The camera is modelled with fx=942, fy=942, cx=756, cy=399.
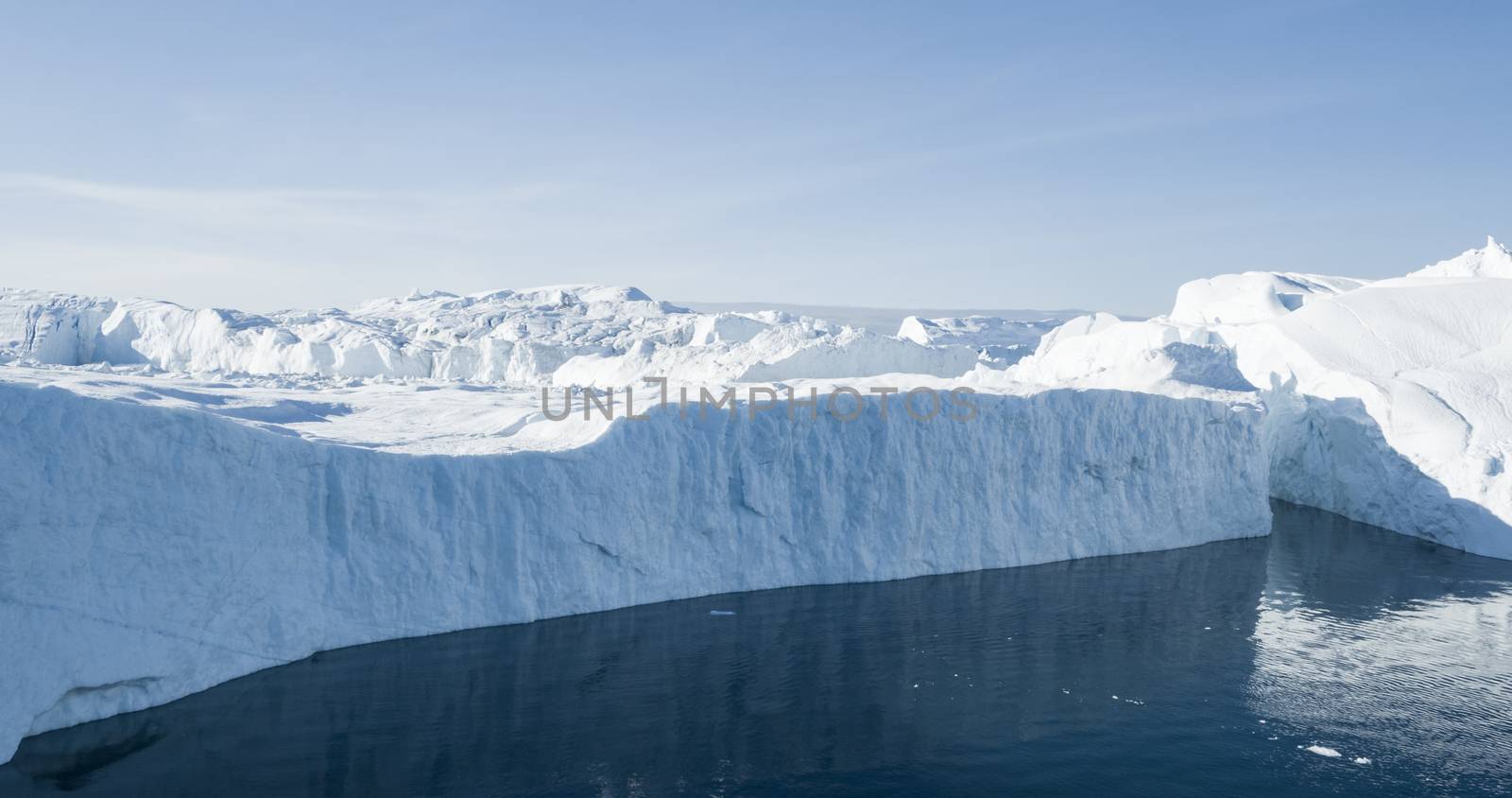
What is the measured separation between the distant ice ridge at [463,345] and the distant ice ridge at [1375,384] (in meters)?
6.52

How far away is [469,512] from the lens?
14.7 meters

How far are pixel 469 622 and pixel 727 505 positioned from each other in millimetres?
4995

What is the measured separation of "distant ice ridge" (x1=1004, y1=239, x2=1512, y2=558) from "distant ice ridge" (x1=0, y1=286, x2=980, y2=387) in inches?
257

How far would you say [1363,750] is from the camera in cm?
1081

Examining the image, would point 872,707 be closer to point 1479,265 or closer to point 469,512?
point 469,512

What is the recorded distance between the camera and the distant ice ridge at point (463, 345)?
3284 centimetres

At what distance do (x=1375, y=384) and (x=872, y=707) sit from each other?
20179 mm

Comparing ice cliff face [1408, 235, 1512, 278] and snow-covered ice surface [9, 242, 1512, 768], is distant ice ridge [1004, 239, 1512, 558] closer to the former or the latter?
snow-covered ice surface [9, 242, 1512, 768]

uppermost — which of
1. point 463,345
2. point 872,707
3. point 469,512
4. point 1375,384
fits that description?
point 463,345

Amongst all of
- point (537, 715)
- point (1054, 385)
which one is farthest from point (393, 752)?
point (1054, 385)

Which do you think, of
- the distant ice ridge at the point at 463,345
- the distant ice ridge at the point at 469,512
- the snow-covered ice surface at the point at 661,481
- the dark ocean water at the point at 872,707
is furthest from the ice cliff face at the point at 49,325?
the dark ocean water at the point at 872,707

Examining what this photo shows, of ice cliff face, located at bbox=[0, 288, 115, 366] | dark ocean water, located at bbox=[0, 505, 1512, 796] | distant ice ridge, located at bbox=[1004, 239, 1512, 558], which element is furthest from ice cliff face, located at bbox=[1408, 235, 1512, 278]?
ice cliff face, located at bbox=[0, 288, 115, 366]

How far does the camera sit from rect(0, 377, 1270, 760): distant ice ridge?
11.1 meters

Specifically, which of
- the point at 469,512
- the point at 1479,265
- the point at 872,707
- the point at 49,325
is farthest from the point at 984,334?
the point at 872,707
